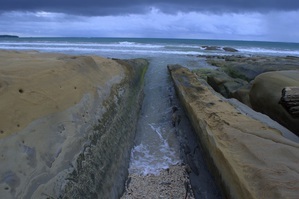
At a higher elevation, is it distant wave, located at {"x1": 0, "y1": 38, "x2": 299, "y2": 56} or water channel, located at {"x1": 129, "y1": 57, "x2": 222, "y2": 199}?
water channel, located at {"x1": 129, "y1": 57, "x2": 222, "y2": 199}

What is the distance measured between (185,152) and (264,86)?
199 cm

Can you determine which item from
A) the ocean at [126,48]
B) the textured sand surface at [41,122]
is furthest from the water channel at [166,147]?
the ocean at [126,48]

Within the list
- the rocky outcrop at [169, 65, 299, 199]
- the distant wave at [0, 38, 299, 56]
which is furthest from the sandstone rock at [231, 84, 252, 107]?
the distant wave at [0, 38, 299, 56]

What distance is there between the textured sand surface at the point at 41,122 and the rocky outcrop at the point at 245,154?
124 cm

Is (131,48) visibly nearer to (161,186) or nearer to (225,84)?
(225,84)

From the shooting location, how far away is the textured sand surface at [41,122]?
2.04m

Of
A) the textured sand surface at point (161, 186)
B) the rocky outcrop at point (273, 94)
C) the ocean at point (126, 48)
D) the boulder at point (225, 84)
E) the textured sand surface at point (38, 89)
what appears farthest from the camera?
the ocean at point (126, 48)

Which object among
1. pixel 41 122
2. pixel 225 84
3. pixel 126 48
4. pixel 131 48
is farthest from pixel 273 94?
pixel 131 48

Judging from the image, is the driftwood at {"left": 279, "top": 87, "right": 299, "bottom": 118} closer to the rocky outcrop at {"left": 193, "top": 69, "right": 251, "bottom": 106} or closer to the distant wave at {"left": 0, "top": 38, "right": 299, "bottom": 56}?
the rocky outcrop at {"left": 193, "top": 69, "right": 251, "bottom": 106}

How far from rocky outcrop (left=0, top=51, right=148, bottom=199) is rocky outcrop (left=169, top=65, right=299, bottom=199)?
3.41ft

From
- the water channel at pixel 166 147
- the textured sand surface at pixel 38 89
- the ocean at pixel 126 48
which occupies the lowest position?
the ocean at pixel 126 48

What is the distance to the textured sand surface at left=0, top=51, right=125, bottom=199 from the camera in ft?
6.70

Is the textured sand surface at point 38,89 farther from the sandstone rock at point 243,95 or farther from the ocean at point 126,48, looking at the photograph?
the ocean at point 126,48

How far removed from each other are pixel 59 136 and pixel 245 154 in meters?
1.59
